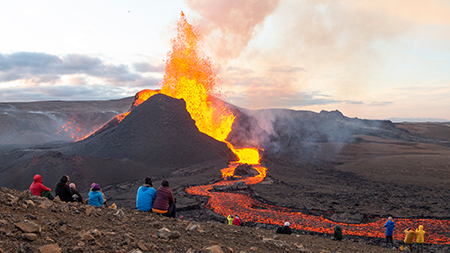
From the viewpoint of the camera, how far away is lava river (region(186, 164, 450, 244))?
14.2m

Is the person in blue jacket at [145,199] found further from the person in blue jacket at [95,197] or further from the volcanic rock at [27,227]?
the volcanic rock at [27,227]

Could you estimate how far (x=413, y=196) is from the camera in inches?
866

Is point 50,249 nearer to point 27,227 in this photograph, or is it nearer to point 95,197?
point 27,227

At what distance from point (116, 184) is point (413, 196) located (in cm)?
2593

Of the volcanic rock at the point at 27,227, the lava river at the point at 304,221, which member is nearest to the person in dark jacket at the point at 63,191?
the volcanic rock at the point at 27,227

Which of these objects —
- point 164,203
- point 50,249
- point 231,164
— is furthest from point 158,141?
point 50,249

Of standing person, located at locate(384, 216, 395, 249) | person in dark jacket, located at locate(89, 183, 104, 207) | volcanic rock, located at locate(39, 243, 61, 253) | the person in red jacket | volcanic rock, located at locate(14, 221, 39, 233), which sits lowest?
standing person, located at locate(384, 216, 395, 249)

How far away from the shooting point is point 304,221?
15805mm

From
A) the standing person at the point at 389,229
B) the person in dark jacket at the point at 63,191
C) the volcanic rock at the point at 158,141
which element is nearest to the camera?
the person in dark jacket at the point at 63,191

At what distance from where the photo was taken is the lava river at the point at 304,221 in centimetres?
1421

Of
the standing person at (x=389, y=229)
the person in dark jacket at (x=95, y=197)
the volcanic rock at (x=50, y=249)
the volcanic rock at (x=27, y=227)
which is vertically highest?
the volcanic rock at (x=27, y=227)

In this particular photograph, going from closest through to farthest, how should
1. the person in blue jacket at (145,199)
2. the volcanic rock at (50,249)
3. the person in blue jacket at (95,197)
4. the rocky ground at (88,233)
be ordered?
the volcanic rock at (50,249) → the rocky ground at (88,233) → the person in blue jacket at (145,199) → the person in blue jacket at (95,197)

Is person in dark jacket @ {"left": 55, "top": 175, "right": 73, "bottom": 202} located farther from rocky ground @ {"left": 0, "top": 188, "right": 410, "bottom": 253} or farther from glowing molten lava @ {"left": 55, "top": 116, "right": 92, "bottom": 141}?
glowing molten lava @ {"left": 55, "top": 116, "right": 92, "bottom": 141}

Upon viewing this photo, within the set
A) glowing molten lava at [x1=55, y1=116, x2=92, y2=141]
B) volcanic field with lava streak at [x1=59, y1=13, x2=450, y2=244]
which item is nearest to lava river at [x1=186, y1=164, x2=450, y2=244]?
volcanic field with lava streak at [x1=59, y1=13, x2=450, y2=244]
